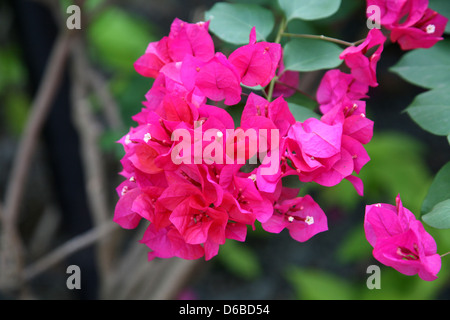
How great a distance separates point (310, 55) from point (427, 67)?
15cm

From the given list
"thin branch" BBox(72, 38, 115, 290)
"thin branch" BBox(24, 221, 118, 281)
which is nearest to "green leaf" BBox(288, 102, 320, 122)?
"thin branch" BBox(24, 221, 118, 281)

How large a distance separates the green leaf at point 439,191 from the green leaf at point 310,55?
6.1 inches

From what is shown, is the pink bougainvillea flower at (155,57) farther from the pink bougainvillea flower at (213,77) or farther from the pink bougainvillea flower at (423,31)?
the pink bougainvillea flower at (423,31)

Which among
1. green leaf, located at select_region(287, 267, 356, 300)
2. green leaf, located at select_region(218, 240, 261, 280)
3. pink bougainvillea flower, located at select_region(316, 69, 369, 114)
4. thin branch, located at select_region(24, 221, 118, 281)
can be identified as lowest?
green leaf, located at select_region(287, 267, 356, 300)

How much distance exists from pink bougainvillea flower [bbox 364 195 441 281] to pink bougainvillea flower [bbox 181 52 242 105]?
0.55 ft

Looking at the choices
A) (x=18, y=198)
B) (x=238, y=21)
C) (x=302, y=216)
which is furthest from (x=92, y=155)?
(x=302, y=216)

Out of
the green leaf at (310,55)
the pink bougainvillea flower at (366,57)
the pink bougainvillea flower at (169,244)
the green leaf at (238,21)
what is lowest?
the pink bougainvillea flower at (169,244)

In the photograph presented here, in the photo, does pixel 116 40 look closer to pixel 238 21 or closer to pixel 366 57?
pixel 238 21

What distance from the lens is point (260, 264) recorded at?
185cm

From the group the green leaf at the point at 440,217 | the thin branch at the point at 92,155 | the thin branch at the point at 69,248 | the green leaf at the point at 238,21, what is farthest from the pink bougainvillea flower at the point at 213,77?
the thin branch at the point at 92,155

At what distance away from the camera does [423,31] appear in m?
0.49

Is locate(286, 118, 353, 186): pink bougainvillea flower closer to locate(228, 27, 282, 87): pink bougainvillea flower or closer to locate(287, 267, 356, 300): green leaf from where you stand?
locate(228, 27, 282, 87): pink bougainvillea flower

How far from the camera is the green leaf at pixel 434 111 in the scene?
0.48m

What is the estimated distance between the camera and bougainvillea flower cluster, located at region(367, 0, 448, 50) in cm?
48
